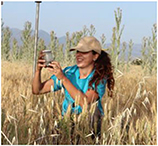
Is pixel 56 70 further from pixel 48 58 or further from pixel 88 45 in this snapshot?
pixel 88 45

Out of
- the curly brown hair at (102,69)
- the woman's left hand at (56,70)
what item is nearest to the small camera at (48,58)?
the woman's left hand at (56,70)

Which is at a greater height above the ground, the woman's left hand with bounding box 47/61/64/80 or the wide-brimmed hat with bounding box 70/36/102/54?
the wide-brimmed hat with bounding box 70/36/102/54

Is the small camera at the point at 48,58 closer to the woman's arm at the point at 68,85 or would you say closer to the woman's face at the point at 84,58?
the woman's arm at the point at 68,85

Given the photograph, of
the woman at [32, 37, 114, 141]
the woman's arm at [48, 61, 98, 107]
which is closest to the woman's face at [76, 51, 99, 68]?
the woman at [32, 37, 114, 141]

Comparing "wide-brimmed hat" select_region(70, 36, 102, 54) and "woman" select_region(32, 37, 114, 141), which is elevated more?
"wide-brimmed hat" select_region(70, 36, 102, 54)

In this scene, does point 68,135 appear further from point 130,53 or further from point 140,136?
point 130,53

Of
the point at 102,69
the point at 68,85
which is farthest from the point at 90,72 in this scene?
the point at 68,85

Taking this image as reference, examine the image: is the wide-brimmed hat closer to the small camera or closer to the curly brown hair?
the curly brown hair

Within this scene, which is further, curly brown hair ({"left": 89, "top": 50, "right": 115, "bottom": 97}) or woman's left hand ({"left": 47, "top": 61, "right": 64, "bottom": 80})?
curly brown hair ({"left": 89, "top": 50, "right": 115, "bottom": 97})

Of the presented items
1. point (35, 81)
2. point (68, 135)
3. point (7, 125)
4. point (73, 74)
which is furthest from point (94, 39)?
point (7, 125)

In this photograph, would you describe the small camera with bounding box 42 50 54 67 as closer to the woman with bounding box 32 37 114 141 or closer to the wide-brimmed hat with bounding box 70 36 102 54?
the woman with bounding box 32 37 114 141

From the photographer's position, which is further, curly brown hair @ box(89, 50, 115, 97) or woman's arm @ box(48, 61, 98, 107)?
curly brown hair @ box(89, 50, 115, 97)

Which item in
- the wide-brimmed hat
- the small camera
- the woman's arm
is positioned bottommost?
the woman's arm

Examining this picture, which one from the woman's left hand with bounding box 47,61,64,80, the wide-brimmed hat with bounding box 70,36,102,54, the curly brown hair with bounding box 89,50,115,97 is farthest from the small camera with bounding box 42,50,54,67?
the curly brown hair with bounding box 89,50,115,97
